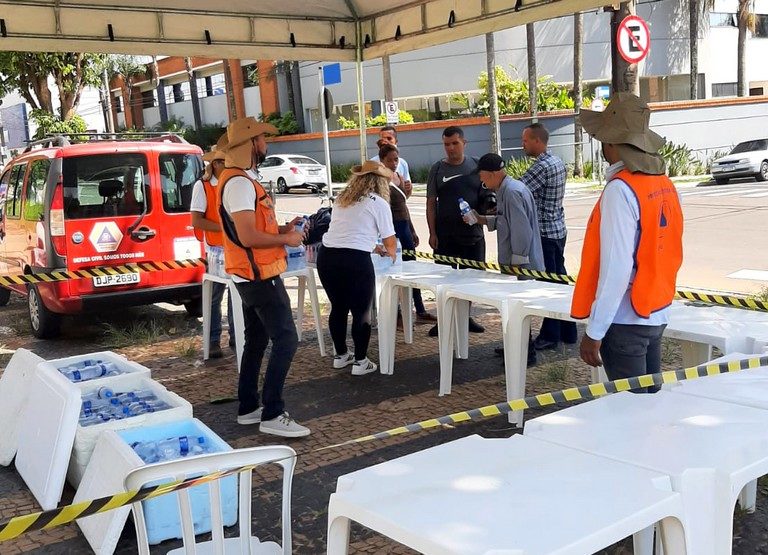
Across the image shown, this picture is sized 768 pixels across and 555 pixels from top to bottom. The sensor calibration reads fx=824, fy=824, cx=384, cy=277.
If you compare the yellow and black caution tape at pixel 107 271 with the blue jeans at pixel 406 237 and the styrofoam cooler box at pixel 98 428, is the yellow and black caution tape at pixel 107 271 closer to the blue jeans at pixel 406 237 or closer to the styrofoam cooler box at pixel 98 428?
the blue jeans at pixel 406 237

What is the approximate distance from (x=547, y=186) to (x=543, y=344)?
136 cm

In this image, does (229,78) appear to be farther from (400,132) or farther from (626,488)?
(626,488)

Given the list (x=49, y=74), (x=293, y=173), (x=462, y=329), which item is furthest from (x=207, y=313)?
(x=293, y=173)

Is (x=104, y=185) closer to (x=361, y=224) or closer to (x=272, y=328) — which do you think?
(x=361, y=224)

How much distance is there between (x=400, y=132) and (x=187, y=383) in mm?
24700

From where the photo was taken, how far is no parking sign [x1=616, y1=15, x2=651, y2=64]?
10094 millimetres

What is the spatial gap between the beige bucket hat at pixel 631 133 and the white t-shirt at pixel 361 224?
2.67m

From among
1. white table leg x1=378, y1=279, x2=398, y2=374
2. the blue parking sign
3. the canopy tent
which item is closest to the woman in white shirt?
white table leg x1=378, y1=279, x2=398, y2=374

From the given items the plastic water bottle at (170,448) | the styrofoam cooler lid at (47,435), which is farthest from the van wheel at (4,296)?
the plastic water bottle at (170,448)

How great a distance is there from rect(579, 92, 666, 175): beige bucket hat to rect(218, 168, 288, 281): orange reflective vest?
6.98ft

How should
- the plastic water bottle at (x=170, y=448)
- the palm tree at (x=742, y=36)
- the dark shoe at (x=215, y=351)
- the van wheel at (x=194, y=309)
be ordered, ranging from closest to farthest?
1. the plastic water bottle at (x=170, y=448)
2. the dark shoe at (x=215, y=351)
3. the van wheel at (x=194, y=309)
4. the palm tree at (x=742, y=36)

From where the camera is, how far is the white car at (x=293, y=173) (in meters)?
30.5

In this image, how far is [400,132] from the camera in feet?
100

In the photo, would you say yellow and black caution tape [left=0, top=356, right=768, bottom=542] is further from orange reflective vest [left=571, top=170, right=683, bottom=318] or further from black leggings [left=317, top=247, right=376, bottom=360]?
black leggings [left=317, top=247, right=376, bottom=360]
